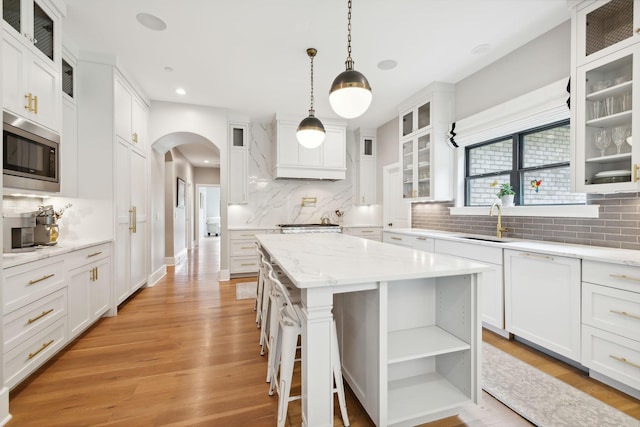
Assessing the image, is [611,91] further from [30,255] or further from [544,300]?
[30,255]

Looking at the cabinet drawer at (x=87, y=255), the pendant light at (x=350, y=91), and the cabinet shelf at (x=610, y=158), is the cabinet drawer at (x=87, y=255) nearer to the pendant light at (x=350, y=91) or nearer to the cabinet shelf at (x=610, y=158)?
the pendant light at (x=350, y=91)

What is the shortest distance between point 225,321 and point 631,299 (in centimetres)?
319

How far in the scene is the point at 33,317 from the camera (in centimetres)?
193

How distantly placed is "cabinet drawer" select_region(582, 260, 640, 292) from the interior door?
3.05 meters

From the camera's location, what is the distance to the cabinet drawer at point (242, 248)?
15.8 ft

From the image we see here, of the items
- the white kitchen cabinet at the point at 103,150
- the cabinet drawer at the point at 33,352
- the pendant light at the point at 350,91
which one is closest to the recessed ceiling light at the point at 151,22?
the white kitchen cabinet at the point at 103,150

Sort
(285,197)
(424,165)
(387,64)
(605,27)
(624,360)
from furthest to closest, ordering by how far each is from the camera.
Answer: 1. (285,197)
2. (424,165)
3. (387,64)
4. (605,27)
5. (624,360)

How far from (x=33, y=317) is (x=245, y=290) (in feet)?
7.73

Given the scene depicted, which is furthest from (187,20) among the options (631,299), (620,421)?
(620,421)

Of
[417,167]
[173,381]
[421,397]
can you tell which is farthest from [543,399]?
[417,167]

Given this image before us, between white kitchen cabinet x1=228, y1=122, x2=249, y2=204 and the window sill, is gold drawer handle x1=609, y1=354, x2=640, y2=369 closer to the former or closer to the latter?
the window sill

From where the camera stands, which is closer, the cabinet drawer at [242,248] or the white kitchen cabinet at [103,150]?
the white kitchen cabinet at [103,150]

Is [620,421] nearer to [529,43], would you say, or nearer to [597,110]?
[597,110]

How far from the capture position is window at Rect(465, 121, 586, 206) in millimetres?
2688
